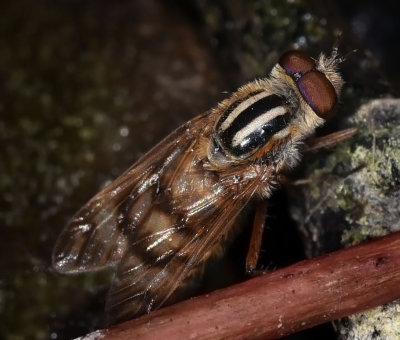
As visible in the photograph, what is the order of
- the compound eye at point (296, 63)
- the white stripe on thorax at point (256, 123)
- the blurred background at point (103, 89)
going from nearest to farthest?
1. the white stripe on thorax at point (256, 123)
2. the compound eye at point (296, 63)
3. the blurred background at point (103, 89)

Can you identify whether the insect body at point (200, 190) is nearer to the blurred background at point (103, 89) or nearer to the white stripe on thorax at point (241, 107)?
the white stripe on thorax at point (241, 107)

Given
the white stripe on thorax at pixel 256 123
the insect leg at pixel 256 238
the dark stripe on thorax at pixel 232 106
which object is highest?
the dark stripe on thorax at pixel 232 106

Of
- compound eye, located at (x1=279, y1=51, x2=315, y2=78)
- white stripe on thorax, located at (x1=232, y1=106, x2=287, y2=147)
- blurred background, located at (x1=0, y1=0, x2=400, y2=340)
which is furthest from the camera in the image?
blurred background, located at (x1=0, y1=0, x2=400, y2=340)

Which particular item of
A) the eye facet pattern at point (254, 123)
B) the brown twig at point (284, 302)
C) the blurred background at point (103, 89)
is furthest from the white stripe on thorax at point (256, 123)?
A: the brown twig at point (284, 302)

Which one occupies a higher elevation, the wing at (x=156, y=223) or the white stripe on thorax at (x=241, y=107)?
the white stripe on thorax at (x=241, y=107)

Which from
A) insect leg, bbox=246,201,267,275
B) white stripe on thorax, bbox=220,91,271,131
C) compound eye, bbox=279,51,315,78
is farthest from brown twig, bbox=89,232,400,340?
compound eye, bbox=279,51,315,78

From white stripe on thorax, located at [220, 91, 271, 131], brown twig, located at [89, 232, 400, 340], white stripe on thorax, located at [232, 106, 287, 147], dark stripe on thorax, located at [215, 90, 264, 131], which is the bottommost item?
brown twig, located at [89, 232, 400, 340]

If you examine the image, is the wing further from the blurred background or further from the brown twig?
the blurred background

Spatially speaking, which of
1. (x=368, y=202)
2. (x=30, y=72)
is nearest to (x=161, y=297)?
(x=368, y=202)
